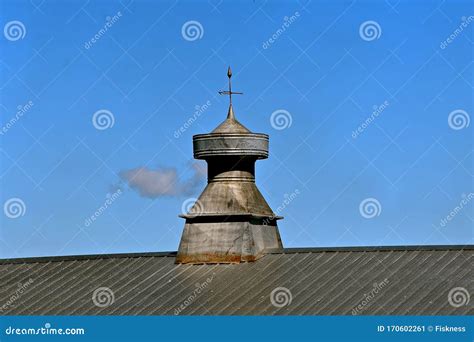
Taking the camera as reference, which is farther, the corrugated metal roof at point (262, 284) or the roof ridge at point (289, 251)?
the roof ridge at point (289, 251)

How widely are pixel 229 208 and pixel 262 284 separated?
415 centimetres

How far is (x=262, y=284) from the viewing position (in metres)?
41.8

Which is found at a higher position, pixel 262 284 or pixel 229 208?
pixel 229 208

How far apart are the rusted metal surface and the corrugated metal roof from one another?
63 centimetres

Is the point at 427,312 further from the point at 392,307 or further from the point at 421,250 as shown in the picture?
the point at 421,250

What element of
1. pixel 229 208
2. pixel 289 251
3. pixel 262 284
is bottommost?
pixel 262 284

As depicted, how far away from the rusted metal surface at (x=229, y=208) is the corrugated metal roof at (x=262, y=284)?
63cm

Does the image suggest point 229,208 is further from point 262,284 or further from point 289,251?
point 262,284

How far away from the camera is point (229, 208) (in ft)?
148

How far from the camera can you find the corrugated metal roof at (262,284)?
39000mm

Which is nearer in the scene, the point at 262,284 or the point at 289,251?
the point at 262,284

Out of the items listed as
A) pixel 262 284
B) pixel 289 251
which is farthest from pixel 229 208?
pixel 262 284

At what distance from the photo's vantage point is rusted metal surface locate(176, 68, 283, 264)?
44.8 meters

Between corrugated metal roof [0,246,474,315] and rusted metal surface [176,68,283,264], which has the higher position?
rusted metal surface [176,68,283,264]
